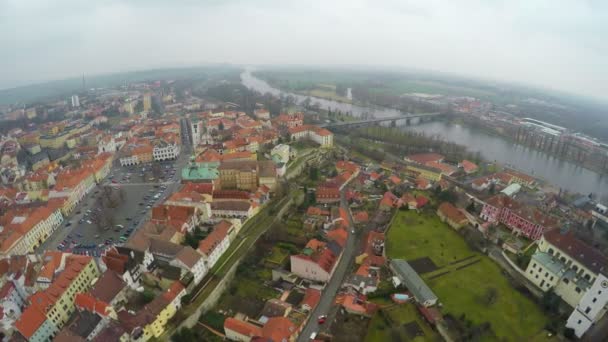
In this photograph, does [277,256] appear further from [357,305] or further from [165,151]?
[165,151]

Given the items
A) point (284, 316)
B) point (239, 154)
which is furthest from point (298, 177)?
point (284, 316)

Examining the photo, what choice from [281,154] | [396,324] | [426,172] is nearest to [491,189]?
[426,172]

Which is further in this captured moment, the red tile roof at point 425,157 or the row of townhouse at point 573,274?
the red tile roof at point 425,157

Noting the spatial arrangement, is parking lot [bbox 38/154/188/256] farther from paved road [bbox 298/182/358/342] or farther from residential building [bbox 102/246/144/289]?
paved road [bbox 298/182/358/342]

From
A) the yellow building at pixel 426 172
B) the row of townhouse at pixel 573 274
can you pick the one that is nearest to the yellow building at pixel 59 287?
the row of townhouse at pixel 573 274

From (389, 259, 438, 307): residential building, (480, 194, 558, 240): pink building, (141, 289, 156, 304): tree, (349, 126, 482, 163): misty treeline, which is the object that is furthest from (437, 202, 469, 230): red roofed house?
(141, 289, 156, 304): tree

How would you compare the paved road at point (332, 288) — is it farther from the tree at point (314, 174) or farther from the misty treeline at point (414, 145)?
the misty treeline at point (414, 145)

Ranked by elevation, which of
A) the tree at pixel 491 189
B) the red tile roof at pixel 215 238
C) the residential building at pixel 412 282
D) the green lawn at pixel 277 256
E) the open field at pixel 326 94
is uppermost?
the open field at pixel 326 94

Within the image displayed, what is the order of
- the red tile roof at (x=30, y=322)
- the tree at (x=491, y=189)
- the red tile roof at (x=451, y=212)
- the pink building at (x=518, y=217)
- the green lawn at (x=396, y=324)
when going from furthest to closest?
the tree at (x=491, y=189) < the red tile roof at (x=451, y=212) < the pink building at (x=518, y=217) < the green lawn at (x=396, y=324) < the red tile roof at (x=30, y=322)

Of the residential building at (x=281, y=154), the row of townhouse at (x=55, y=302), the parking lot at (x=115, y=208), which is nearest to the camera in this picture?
the row of townhouse at (x=55, y=302)
